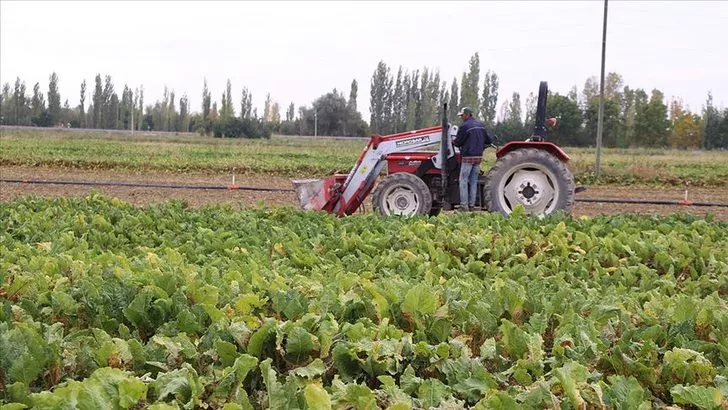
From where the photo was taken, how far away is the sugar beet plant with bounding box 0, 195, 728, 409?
2604 mm

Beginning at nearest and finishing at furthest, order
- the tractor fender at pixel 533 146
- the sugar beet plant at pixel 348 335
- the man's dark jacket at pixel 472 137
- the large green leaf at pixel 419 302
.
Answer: the sugar beet plant at pixel 348 335, the large green leaf at pixel 419 302, the man's dark jacket at pixel 472 137, the tractor fender at pixel 533 146

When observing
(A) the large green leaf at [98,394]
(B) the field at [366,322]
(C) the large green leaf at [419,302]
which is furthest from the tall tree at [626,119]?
(A) the large green leaf at [98,394]

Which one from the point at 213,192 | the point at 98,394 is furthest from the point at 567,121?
the point at 98,394

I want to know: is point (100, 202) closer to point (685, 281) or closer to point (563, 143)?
point (685, 281)

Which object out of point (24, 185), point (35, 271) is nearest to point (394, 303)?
point (35, 271)

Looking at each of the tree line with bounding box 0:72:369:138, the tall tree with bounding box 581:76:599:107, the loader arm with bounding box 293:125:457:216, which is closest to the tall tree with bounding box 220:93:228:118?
the tree line with bounding box 0:72:369:138

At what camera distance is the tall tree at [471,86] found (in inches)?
1698

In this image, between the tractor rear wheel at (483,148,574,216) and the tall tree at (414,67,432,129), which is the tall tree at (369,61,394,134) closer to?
the tall tree at (414,67,432,129)

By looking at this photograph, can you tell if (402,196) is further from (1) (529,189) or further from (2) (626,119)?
(2) (626,119)

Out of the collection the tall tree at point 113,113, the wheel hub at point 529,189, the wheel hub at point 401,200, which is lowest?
the wheel hub at point 401,200

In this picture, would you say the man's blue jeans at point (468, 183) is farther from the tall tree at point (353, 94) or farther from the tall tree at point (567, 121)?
the tall tree at point (353, 94)

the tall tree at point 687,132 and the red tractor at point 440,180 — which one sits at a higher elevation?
the tall tree at point 687,132

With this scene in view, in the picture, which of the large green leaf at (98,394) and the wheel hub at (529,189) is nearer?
the large green leaf at (98,394)

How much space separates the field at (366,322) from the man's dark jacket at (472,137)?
3017 millimetres
